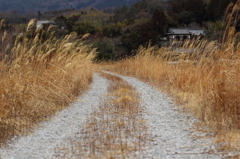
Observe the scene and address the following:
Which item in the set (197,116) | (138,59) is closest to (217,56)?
(197,116)

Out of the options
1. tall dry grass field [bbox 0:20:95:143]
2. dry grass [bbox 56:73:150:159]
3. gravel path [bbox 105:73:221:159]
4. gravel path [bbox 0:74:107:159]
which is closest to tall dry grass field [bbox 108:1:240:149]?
gravel path [bbox 105:73:221:159]

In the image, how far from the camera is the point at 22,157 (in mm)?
3453

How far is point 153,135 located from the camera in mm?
4074

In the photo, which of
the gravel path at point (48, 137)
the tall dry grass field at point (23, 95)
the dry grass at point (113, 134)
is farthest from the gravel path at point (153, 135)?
the tall dry grass field at point (23, 95)

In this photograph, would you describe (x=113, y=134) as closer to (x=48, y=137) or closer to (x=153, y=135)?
(x=153, y=135)

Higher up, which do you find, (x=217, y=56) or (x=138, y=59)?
(x=217, y=56)

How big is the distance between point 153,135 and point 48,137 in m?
1.58

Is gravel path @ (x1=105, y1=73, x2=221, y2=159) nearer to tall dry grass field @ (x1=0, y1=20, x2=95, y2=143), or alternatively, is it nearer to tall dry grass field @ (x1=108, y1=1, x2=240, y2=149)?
tall dry grass field @ (x1=108, y1=1, x2=240, y2=149)

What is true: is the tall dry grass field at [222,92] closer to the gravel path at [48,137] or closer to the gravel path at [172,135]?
the gravel path at [172,135]

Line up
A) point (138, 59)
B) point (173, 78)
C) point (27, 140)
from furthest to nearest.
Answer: point (138, 59) < point (173, 78) < point (27, 140)

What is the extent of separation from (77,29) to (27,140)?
45.3m

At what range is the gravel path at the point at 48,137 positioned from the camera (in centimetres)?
Result: 358

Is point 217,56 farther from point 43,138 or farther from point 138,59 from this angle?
A: point 138,59

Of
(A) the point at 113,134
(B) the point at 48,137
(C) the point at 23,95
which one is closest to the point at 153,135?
(A) the point at 113,134
